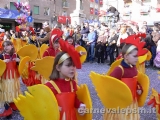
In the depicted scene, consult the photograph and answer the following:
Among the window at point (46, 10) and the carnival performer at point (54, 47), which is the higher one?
the window at point (46, 10)

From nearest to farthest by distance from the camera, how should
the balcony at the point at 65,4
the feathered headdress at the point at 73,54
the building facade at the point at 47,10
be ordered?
Answer: the feathered headdress at the point at 73,54 → the building facade at the point at 47,10 → the balcony at the point at 65,4

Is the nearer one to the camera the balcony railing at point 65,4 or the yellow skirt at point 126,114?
the yellow skirt at point 126,114

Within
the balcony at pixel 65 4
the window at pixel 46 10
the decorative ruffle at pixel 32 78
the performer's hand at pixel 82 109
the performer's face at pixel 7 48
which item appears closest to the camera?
the performer's hand at pixel 82 109

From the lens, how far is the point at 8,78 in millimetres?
3807

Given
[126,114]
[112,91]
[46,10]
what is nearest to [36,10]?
[46,10]

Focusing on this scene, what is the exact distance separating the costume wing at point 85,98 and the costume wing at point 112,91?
0.24 meters

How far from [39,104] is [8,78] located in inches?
79.5

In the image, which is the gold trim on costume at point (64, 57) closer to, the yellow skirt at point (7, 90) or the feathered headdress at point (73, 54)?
the feathered headdress at point (73, 54)

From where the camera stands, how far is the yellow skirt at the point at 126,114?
8.38 ft

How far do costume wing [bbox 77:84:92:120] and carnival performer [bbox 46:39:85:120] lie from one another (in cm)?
4

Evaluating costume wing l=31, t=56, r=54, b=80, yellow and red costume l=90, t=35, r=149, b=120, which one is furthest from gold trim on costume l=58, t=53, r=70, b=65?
costume wing l=31, t=56, r=54, b=80

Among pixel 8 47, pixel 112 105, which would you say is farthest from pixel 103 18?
pixel 112 105

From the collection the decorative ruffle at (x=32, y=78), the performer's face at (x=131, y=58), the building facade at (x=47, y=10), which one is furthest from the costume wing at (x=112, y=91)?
the building facade at (x=47, y=10)

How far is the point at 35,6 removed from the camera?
28.1 m
